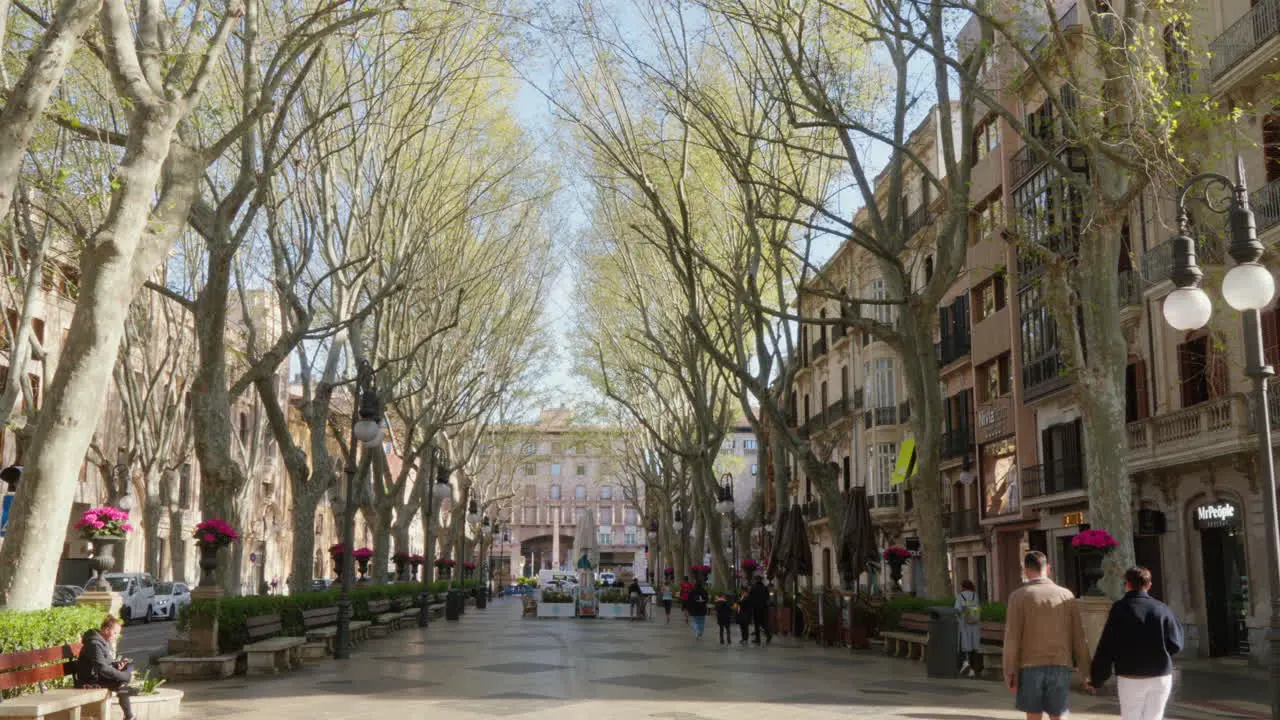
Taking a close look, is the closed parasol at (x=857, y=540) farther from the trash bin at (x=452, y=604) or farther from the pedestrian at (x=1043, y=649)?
the pedestrian at (x=1043, y=649)

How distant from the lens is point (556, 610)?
1642 inches

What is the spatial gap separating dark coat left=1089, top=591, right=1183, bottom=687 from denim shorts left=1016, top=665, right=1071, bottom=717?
21cm

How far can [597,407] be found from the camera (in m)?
53.9

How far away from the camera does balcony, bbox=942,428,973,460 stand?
39.3 metres

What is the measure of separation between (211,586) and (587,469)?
378 feet

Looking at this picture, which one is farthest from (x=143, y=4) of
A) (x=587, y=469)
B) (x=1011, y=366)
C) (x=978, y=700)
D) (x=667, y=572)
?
(x=587, y=469)

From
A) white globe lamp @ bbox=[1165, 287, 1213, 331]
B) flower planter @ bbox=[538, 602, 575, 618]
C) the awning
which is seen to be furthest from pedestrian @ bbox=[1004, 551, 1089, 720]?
the awning

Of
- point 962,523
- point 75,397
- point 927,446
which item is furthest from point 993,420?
point 75,397

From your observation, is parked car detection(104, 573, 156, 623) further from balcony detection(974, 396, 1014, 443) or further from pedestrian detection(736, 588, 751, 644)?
balcony detection(974, 396, 1014, 443)

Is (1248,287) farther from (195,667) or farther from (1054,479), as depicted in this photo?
(1054,479)

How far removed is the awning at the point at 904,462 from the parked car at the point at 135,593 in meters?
24.3

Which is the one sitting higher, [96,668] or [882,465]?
[882,465]

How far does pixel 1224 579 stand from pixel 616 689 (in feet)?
50.6

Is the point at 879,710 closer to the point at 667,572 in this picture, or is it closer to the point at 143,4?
the point at 143,4
